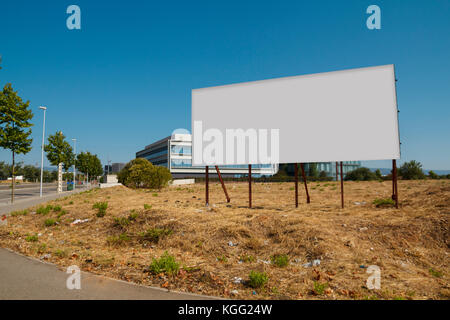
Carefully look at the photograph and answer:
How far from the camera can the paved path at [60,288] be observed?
406 centimetres

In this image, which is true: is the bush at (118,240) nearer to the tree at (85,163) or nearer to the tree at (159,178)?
the tree at (159,178)

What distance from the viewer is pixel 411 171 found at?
104 feet

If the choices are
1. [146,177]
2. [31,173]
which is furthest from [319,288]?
[31,173]

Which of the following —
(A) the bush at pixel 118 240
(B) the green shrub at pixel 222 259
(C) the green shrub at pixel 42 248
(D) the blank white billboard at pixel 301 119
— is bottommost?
(C) the green shrub at pixel 42 248

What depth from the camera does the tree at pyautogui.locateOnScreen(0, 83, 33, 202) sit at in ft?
62.2

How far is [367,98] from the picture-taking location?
848 cm

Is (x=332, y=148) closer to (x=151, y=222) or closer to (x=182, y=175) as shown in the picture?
(x=151, y=222)

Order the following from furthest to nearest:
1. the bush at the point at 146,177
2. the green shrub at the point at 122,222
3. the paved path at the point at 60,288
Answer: the bush at the point at 146,177 < the green shrub at the point at 122,222 < the paved path at the point at 60,288

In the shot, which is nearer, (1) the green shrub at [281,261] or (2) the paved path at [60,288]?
(2) the paved path at [60,288]

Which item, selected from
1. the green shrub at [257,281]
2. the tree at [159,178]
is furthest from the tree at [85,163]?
the green shrub at [257,281]

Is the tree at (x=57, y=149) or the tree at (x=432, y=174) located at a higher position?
the tree at (x=57, y=149)

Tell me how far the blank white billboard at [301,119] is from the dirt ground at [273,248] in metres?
2.09

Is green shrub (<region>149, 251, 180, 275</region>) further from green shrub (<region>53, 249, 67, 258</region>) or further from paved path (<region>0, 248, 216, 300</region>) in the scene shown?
green shrub (<region>53, 249, 67, 258</region>)
